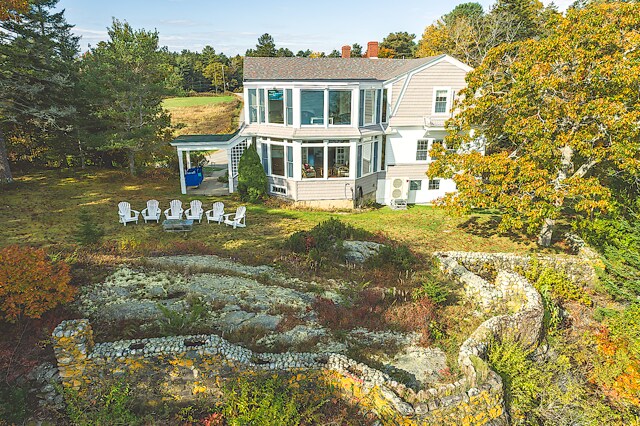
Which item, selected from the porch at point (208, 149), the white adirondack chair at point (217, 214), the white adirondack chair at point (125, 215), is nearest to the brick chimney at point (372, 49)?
the porch at point (208, 149)

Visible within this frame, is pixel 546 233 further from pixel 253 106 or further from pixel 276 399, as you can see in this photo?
pixel 253 106

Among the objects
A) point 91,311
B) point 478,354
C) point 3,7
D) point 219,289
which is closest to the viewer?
point 478,354

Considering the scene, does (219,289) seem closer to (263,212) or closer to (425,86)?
(263,212)

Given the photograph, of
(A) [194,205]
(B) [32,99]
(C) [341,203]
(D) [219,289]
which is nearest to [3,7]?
(B) [32,99]

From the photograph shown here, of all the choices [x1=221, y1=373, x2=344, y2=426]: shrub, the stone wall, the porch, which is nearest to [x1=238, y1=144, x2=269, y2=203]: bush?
the porch

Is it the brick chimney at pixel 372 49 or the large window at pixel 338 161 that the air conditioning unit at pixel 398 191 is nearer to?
the large window at pixel 338 161

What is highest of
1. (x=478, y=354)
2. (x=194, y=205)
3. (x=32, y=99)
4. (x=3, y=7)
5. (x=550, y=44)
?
(x=3, y=7)

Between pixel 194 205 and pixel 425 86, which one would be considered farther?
pixel 425 86
